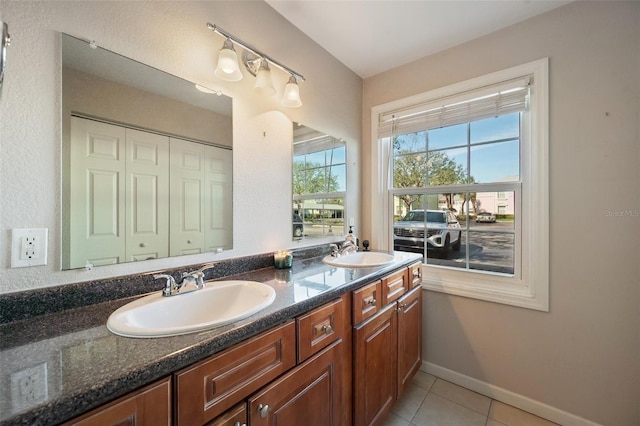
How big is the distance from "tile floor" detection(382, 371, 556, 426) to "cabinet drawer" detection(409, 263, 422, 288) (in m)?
0.73

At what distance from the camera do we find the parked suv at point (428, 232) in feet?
6.42

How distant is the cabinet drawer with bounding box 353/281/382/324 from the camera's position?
3.89 feet

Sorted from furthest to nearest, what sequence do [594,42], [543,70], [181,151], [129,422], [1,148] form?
[543,70] → [594,42] → [181,151] → [1,148] → [129,422]

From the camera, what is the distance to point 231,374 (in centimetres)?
70

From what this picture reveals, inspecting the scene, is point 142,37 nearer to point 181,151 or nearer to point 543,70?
point 181,151

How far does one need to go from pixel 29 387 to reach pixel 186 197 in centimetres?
80

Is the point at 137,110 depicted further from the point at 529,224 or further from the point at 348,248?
the point at 529,224

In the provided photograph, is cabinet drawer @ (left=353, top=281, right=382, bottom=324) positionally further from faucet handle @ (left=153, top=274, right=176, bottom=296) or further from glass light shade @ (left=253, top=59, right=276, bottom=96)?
glass light shade @ (left=253, top=59, right=276, bottom=96)

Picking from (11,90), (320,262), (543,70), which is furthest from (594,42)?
(11,90)

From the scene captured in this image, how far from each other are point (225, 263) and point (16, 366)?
0.74m

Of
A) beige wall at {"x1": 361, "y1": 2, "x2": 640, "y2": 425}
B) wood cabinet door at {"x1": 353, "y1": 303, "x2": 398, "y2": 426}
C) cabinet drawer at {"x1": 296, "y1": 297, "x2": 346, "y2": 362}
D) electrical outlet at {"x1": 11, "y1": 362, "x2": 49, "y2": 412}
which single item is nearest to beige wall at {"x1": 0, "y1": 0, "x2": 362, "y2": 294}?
electrical outlet at {"x1": 11, "y1": 362, "x2": 49, "y2": 412}

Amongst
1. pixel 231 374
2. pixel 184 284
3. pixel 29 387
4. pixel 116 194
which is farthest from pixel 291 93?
pixel 29 387

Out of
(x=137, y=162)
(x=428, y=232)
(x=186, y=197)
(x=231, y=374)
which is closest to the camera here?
(x=231, y=374)

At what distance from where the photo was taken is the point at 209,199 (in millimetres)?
1246
